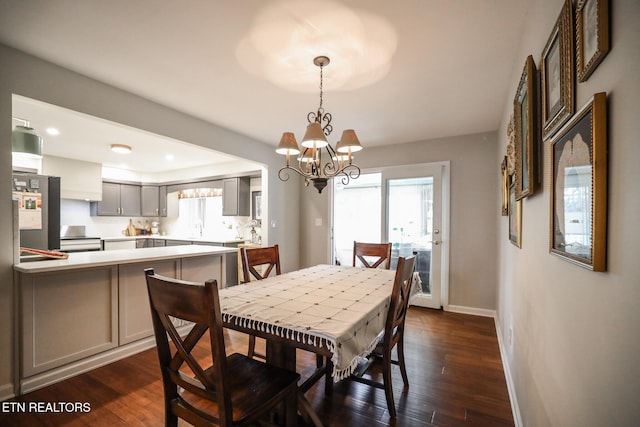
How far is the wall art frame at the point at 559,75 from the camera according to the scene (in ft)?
2.65

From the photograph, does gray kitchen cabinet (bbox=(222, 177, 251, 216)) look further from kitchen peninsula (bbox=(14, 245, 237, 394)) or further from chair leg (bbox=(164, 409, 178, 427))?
chair leg (bbox=(164, 409, 178, 427))

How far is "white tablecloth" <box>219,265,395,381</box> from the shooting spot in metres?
1.15

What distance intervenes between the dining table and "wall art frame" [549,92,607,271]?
32.2 inches

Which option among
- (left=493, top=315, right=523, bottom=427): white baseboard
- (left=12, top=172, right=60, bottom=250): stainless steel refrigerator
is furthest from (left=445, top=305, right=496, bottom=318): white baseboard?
(left=12, top=172, right=60, bottom=250): stainless steel refrigerator

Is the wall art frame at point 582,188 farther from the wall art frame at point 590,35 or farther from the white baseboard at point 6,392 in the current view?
the white baseboard at point 6,392

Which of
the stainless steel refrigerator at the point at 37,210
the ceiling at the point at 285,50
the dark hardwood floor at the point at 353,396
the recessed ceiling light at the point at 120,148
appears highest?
the ceiling at the point at 285,50

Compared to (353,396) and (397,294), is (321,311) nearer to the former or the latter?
(397,294)

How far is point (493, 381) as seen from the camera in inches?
82.6

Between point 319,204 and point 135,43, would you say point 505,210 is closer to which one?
point 319,204

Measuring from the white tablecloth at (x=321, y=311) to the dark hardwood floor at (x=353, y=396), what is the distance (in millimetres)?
643

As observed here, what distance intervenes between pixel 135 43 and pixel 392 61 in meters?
1.77

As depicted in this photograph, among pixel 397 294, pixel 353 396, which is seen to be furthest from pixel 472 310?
pixel 397 294

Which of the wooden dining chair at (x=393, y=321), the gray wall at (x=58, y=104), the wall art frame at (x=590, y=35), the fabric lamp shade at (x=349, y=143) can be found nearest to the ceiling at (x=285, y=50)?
the gray wall at (x=58, y=104)

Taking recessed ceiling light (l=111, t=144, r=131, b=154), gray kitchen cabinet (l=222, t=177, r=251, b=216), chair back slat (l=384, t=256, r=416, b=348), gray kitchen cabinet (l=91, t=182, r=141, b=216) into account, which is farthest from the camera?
gray kitchen cabinet (l=91, t=182, r=141, b=216)
